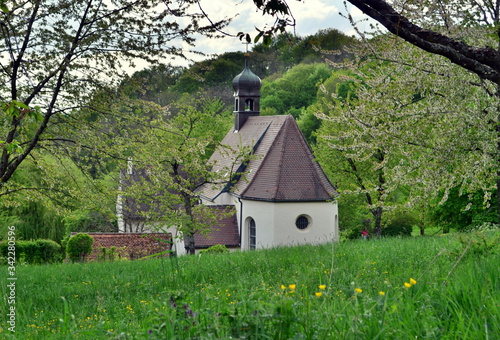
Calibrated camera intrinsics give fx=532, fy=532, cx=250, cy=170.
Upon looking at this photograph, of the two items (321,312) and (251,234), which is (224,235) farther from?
(321,312)

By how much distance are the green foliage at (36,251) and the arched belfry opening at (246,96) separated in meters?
20.9

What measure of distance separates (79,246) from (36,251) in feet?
4.26

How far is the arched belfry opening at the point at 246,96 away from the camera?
119ft

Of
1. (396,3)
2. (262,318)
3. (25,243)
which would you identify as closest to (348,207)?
(25,243)

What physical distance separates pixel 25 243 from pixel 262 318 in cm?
1542

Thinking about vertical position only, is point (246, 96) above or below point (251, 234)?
above

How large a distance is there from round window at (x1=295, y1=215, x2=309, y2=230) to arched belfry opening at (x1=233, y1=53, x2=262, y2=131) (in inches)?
417

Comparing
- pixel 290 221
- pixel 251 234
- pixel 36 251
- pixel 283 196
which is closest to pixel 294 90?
pixel 251 234

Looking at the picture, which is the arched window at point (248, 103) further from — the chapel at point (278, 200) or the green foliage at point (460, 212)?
the green foliage at point (460, 212)

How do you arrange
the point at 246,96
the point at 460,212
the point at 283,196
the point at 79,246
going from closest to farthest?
the point at 79,246
the point at 460,212
the point at 283,196
the point at 246,96

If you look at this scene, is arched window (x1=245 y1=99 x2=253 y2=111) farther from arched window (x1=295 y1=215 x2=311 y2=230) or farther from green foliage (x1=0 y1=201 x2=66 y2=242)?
green foliage (x1=0 y1=201 x2=66 y2=242)

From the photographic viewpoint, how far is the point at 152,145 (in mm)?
9797

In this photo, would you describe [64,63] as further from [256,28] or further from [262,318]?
[262,318]

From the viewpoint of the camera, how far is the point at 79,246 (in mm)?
17094
